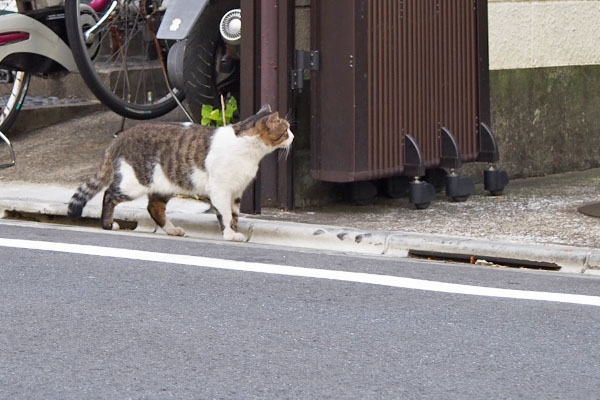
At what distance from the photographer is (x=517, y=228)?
27.8 feet

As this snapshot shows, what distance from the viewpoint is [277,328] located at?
5.82 m

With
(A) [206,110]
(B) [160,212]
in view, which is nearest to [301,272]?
(B) [160,212]

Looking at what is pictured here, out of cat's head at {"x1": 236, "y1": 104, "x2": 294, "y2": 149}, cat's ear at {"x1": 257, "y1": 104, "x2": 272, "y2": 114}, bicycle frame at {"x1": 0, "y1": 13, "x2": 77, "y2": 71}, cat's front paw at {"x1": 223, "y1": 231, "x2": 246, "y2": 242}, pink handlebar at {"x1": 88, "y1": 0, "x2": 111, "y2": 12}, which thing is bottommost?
cat's front paw at {"x1": 223, "y1": 231, "x2": 246, "y2": 242}

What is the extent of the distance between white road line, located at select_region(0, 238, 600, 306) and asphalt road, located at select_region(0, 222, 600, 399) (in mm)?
23

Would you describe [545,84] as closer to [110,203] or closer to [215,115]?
[215,115]

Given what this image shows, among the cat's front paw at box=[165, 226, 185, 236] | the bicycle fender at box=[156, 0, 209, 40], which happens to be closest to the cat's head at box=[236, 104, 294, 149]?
the cat's front paw at box=[165, 226, 185, 236]

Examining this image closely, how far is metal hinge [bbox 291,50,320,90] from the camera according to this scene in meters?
8.88

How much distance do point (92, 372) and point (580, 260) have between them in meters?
3.42

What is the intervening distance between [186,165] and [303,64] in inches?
44.0

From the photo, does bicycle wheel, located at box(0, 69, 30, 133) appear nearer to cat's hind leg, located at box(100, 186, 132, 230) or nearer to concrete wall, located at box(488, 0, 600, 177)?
cat's hind leg, located at box(100, 186, 132, 230)

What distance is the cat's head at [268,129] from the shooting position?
8.41 meters

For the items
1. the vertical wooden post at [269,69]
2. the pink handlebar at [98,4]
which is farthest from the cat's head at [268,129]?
the pink handlebar at [98,4]

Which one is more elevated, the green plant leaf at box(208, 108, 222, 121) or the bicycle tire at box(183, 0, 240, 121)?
the bicycle tire at box(183, 0, 240, 121)

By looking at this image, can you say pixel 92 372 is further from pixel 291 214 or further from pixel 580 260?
pixel 291 214
